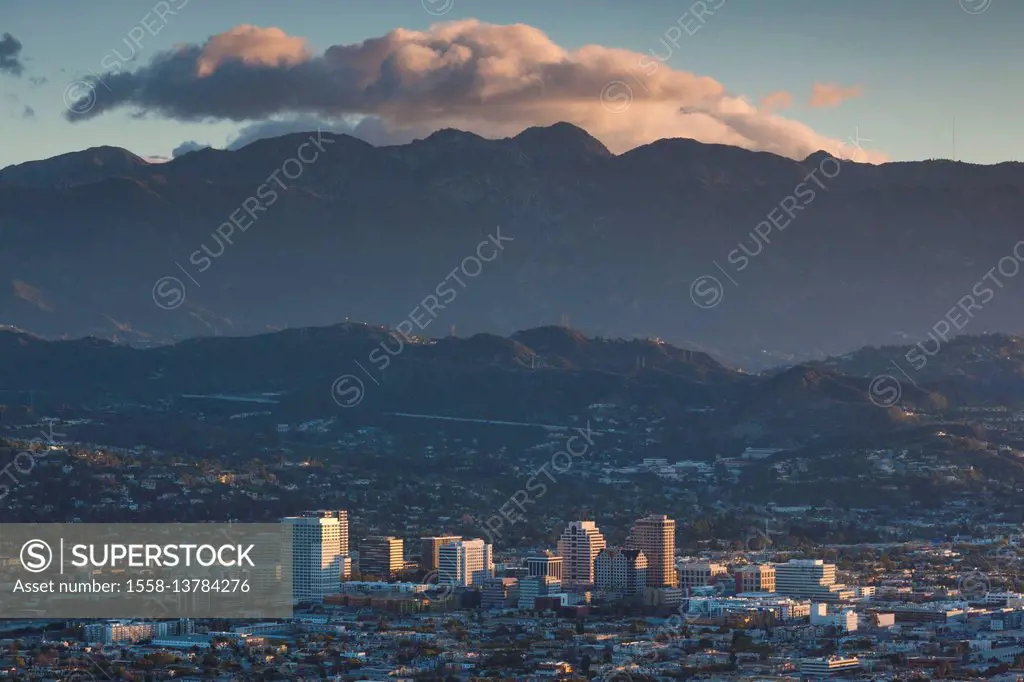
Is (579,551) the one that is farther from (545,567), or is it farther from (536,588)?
(536,588)

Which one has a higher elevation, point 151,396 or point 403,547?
point 151,396

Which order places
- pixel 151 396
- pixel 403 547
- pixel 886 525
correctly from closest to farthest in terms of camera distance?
pixel 403 547 → pixel 886 525 → pixel 151 396

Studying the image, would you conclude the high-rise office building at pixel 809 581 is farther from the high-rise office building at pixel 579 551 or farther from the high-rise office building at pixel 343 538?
the high-rise office building at pixel 343 538

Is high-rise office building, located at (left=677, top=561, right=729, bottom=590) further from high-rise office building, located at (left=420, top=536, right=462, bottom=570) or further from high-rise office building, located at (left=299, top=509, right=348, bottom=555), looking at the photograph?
high-rise office building, located at (left=299, top=509, right=348, bottom=555)

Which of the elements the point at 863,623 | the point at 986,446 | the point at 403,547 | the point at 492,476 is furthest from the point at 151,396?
the point at 863,623

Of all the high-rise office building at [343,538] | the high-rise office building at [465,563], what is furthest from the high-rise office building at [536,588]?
the high-rise office building at [343,538]

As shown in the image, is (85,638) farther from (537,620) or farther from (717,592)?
(717,592)

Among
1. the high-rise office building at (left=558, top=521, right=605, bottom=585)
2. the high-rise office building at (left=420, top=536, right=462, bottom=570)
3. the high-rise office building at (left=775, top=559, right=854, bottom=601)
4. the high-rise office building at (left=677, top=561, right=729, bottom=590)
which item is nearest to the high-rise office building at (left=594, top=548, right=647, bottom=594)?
the high-rise office building at (left=558, top=521, right=605, bottom=585)

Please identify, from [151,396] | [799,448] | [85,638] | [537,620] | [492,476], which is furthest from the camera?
[151,396]
